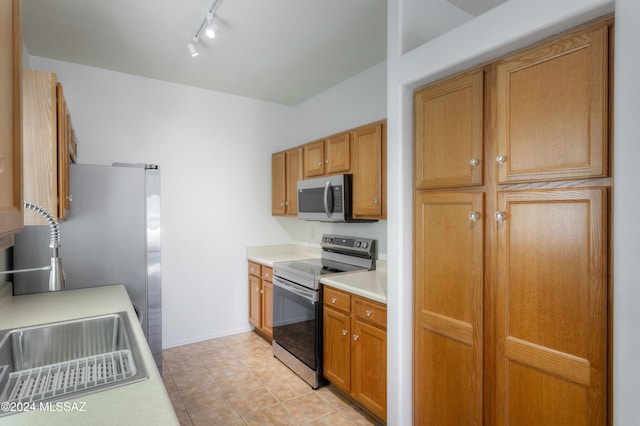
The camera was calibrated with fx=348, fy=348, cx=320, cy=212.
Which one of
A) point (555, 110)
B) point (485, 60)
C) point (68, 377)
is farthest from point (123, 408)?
point (485, 60)

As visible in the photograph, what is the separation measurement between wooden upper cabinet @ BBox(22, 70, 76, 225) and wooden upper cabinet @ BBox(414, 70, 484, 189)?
1.85 metres

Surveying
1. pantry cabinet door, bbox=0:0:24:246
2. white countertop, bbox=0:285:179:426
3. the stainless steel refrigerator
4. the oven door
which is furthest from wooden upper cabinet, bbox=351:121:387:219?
pantry cabinet door, bbox=0:0:24:246

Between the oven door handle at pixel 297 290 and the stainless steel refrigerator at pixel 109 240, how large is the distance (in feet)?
3.24

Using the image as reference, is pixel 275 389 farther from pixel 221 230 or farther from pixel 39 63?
pixel 39 63

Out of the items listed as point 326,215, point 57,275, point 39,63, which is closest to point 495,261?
point 326,215

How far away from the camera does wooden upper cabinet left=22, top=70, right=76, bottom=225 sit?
1.65 meters

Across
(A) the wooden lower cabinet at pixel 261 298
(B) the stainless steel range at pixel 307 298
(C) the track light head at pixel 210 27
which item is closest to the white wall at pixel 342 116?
(B) the stainless steel range at pixel 307 298

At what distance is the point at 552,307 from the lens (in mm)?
1356

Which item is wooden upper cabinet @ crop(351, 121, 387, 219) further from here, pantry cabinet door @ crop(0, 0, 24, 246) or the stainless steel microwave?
pantry cabinet door @ crop(0, 0, 24, 246)

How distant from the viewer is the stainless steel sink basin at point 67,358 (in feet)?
3.64

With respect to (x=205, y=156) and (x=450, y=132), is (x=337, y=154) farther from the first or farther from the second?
(x=205, y=156)

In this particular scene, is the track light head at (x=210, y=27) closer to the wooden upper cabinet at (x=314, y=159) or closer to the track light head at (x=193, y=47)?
the track light head at (x=193, y=47)

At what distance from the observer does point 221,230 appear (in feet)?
12.4
